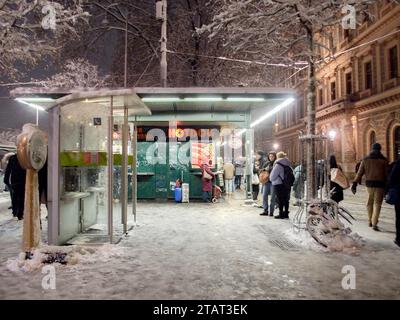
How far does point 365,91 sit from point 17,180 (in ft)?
84.0

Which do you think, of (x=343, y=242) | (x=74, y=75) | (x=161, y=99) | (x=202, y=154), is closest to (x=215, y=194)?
(x=202, y=154)

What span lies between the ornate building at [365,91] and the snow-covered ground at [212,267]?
1576 centimetres

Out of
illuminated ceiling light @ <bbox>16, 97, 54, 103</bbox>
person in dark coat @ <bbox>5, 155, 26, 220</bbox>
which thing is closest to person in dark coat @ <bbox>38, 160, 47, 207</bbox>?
person in dark coat @ <bbox>5, 155, 26, 220</bbox>

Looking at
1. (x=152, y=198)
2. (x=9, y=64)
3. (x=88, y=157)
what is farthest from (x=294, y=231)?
(x=9, y=64)

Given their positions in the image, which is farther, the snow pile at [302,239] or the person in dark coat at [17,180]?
the person in dark coat at [17,180]

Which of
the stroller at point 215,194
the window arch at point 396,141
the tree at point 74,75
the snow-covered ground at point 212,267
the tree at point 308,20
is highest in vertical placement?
the tree at point 74,75

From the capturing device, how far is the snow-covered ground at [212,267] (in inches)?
167

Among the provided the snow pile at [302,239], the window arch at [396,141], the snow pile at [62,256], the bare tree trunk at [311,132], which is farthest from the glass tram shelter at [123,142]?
the window arch at [396,141]

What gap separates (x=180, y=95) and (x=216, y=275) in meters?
6.45

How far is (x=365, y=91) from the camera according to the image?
27234 mm

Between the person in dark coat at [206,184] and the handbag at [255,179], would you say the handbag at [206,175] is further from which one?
the handbag at [255,179]

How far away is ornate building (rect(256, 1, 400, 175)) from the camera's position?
23125 millimetres

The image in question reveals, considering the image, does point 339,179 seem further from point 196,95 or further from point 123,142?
point 123,142

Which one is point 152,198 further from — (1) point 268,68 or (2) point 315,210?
(1) point 268,68
